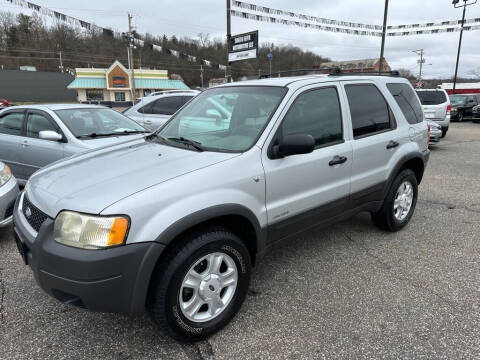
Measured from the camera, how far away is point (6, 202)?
3.93m

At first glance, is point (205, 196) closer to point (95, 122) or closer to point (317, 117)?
point (317, 117)

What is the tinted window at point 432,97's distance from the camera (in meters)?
12.6

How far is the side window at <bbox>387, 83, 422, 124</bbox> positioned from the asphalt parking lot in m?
1.43

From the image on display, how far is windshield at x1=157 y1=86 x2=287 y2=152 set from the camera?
284cm

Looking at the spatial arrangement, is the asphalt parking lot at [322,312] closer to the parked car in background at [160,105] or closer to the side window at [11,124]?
the side window at [11,124]

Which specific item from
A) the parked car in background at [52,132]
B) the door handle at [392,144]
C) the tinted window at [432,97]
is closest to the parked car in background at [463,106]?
the tinted window at [432,97]

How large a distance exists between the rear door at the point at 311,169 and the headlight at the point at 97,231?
114 centimetres

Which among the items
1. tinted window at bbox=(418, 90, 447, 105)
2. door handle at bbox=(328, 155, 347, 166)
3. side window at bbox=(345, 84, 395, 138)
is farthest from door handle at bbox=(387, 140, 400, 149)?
tinted window at bbox=(418, 90, 447, 105)

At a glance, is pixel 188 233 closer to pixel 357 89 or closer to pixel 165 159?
pixel 165 159

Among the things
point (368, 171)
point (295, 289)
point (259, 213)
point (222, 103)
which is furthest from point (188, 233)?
point (368, 171)

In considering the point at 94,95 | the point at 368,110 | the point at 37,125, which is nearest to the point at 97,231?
the point at 368,110

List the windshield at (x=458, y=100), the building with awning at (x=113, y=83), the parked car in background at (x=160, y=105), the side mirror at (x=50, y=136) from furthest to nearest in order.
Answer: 1. the building with awning at (x=113, y=83)
2. the windshield at (x=458, y=100)
3. the parked car in background at (x=160, y=105)
4. the side mirror at (x=50, y=136)

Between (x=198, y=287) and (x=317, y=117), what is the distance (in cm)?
179

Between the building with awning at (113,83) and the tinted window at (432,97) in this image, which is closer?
the tinted window at (432,97)
